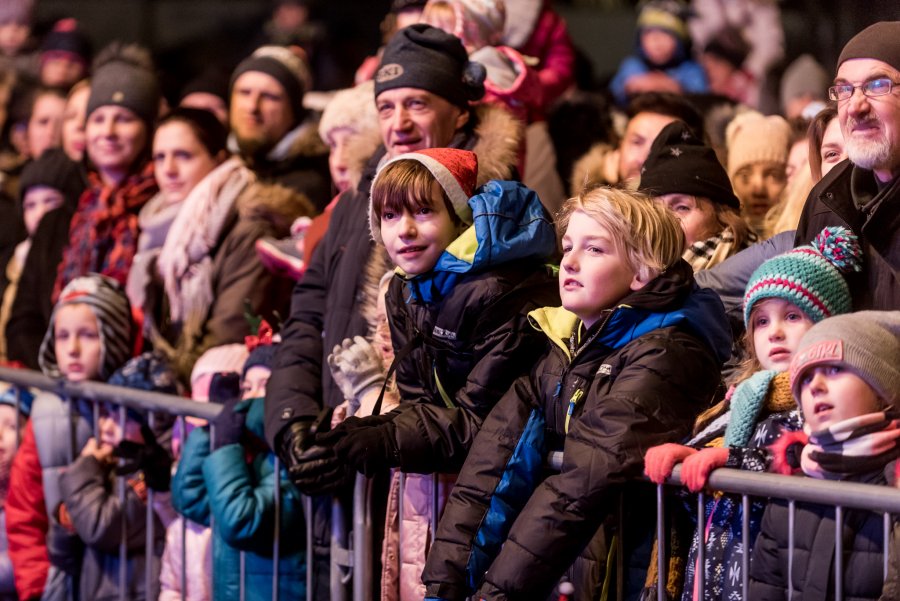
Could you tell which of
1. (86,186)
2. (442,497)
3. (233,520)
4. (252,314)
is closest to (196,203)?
(252,314)

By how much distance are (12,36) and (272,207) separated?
5258 mm

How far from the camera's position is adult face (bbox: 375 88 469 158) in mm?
5316

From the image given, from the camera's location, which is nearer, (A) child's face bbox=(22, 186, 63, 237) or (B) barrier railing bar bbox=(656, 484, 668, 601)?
(B) barrier railing bar bbox=(656, 484, 668, 601)

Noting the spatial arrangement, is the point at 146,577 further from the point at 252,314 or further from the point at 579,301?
the point at 579,301

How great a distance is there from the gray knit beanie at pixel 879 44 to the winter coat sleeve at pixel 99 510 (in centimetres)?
326

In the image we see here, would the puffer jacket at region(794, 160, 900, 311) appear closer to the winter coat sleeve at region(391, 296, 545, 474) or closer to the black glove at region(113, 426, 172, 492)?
the winter coat sleeve at region(391, 296, 545, 474)

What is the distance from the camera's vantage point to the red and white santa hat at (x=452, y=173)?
4.66 m

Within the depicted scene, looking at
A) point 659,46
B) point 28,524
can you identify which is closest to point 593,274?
point 28,524

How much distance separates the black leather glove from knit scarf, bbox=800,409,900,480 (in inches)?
52.5

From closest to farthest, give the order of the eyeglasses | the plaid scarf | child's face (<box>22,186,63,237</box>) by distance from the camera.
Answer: the eyeglasses < the plaid scarf < child's face (<box>22,186,63,237</box>)

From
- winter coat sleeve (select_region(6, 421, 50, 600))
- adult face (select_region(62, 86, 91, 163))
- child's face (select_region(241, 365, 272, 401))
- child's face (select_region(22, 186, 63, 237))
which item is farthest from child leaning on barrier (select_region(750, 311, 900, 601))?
adult face (select_region(62, 86, 91, 163))

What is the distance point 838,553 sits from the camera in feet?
11.7

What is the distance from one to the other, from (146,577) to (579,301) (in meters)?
2.53

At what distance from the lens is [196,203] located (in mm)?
6738
